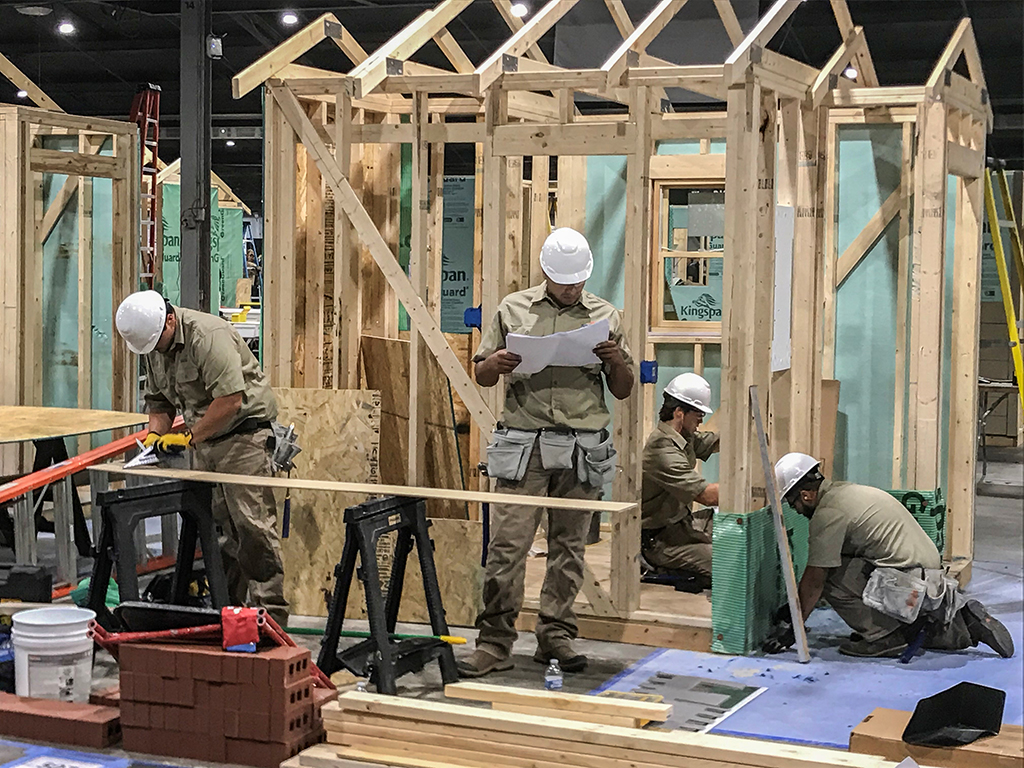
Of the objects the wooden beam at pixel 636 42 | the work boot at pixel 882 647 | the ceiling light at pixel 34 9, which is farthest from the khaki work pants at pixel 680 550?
the ceiling light at pixel 34 9

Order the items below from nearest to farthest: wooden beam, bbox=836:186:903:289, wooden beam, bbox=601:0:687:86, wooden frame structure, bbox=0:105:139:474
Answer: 1. wooden beam, bbox=601:0:687:86
2. wooden beam, bbox=836:186:903:289
3. wooden frame structure, bbox=0:105:139:474

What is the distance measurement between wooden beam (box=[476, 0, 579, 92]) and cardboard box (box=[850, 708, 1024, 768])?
3.37 m

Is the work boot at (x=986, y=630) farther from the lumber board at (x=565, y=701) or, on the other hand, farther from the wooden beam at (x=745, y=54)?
the wooden beam at (x=745, y=54)

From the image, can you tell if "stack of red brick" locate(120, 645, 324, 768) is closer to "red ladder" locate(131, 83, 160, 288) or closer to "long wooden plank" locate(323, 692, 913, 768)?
"long wooden plank" locate(323, 692, 913, 768)

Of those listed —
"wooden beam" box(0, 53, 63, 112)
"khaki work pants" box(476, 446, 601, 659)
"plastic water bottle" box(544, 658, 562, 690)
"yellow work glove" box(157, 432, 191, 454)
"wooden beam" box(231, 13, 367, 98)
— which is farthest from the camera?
"wooden beam" box(0, 53, 63, 112)

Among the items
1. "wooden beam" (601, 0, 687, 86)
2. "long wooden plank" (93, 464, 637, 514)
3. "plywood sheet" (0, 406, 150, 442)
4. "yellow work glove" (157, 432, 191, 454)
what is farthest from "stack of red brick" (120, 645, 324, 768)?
"wooden beam" (601, 0, 687, 86)

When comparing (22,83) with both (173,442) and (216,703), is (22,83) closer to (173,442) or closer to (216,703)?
(173,442)

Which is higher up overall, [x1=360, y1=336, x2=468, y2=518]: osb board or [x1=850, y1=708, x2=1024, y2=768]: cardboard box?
[x1=360, y1=336, x2=468, y2=518]: osb board

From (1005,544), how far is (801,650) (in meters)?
3.60

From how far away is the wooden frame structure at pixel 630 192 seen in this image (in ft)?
A: 20.8

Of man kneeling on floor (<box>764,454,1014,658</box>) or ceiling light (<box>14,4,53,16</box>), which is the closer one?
man kneeling on floor (<box>764,454,1014,658</box>)

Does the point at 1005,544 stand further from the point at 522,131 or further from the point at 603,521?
the point at 522,131

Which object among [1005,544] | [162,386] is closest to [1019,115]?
[1005,544]

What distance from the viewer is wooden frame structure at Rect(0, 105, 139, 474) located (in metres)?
9.12
